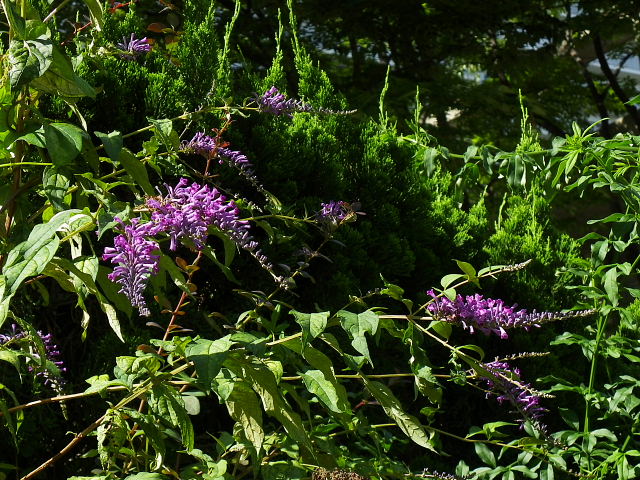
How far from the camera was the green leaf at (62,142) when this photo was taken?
1.55 m

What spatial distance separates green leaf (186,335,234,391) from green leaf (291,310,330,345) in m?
0.14

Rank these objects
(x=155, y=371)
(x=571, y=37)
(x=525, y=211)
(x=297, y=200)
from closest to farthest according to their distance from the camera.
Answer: (x=155, y=371), (x=297, y=200), (x=525, y=211), (x=571, y=37)

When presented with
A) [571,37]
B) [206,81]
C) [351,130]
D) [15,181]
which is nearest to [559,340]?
[351,130]

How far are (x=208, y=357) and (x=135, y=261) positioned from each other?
237mm

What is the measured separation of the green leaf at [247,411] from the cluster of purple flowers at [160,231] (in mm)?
299

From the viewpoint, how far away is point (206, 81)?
10.2 ft

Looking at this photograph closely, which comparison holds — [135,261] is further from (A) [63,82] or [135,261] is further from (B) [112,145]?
(A) [63,82]

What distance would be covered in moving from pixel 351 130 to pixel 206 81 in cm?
71

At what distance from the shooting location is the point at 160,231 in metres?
1.57

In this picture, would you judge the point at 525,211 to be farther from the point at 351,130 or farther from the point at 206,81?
the point at 206,81

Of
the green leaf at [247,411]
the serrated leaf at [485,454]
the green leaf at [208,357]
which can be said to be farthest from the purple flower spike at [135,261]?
the serrated leaf at [485,454]

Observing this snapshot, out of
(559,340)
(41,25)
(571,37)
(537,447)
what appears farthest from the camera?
(571,37)

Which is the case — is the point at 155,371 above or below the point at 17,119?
below

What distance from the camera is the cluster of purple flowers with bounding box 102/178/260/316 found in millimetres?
1367
